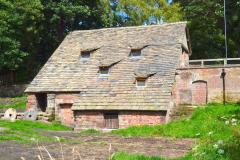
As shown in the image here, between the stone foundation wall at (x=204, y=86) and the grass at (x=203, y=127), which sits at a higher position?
the stone foundation wall at (x=204, y=86)

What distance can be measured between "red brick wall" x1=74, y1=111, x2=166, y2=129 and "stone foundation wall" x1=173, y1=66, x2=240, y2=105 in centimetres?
609

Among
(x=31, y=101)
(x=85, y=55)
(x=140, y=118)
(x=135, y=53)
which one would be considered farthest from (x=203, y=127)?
(x=31, y=101)

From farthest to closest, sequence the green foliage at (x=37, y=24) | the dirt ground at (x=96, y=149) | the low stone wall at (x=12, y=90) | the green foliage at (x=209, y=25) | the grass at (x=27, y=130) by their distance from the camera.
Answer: the green foliage at (x=209, y=25) → the low stone wall at (x=12, y=90) → the green foliage at (x=37, y=24) → the grass at (x=27, y=130) → the dirt ground at (x=96, y=149)

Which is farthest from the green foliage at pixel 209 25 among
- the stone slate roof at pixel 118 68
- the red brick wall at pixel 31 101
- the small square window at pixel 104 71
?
the red brick wall at pixel 31 101

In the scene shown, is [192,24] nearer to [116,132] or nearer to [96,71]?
[96,71]

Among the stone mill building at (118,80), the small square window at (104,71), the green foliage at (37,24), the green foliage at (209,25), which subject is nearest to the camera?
the stone mill building at (118,80)

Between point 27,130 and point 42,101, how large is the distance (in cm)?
927

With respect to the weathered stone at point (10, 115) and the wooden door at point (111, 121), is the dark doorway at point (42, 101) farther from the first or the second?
the wooden door at point (111, 121)

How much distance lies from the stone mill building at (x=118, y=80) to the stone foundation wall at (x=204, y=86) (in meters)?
0.08

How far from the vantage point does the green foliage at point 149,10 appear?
48844mm

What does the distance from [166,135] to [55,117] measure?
11653mm

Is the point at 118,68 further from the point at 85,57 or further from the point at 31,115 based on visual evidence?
the point at 31,115

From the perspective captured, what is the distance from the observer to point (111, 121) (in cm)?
2916

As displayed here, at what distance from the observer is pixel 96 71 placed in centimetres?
3341
